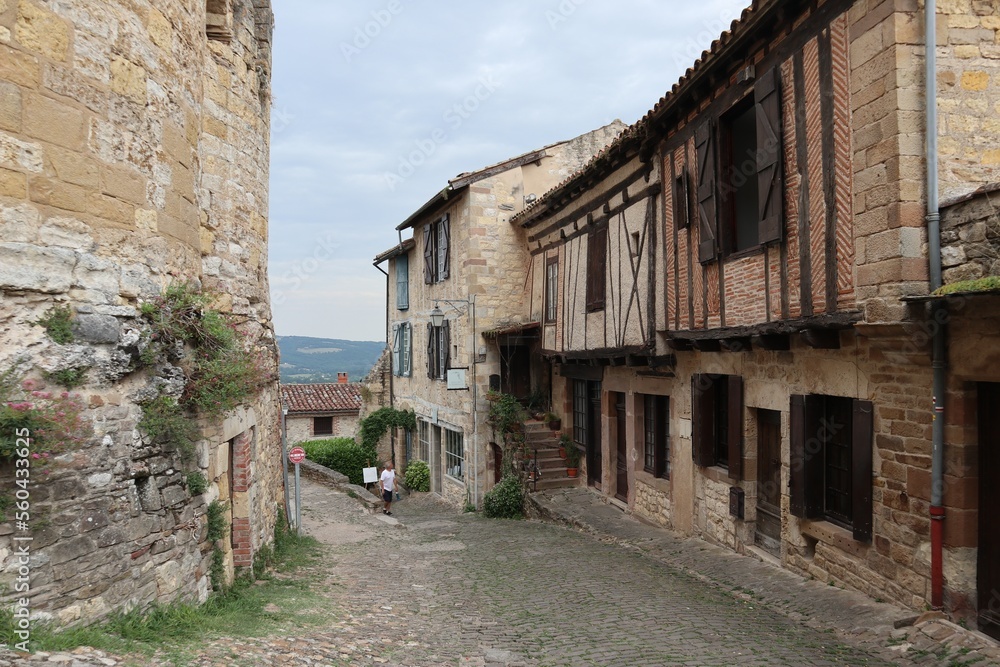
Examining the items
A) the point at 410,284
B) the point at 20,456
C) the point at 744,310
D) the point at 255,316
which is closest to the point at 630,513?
the point at 744,310

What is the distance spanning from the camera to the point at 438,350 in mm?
18719

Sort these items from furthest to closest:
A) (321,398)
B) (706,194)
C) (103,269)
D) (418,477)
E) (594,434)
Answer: (321,398) < (418,477) < (594,434) < (706,194) < (103,269)

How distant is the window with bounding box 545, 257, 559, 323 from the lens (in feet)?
47.3

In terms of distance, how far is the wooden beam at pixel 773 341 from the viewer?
7.39 meters

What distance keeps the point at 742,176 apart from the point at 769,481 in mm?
3703

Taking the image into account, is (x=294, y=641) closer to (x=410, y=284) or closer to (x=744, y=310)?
(x=744, y=310)

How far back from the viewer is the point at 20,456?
378 centimetres

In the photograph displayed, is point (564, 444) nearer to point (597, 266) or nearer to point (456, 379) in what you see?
point (456, 379)

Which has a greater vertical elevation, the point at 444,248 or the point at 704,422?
the point at 444,248

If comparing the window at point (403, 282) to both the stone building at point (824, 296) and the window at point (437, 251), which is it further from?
the stone building at point (824, 296)

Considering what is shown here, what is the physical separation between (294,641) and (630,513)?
7956 mm

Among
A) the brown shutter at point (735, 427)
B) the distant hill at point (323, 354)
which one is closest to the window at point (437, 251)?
the brown shutter at point (735, 427)

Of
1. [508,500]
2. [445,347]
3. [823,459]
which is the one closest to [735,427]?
[823,459]

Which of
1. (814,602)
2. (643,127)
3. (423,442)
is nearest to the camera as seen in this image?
(814,602)
